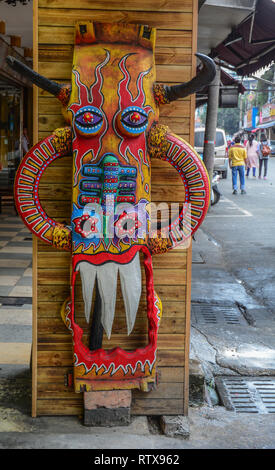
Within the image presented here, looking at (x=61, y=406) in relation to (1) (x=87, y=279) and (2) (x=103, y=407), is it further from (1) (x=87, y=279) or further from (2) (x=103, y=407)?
(1) (x=87, y=279)

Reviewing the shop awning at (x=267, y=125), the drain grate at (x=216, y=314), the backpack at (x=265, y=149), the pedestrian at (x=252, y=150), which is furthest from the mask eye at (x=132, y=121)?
the shop awning at (x=267, y=125)

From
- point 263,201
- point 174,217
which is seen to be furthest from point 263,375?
point 263,201

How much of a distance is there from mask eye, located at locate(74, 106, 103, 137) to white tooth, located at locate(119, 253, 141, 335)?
759 mm

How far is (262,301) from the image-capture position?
6039 mm

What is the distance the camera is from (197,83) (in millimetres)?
2814

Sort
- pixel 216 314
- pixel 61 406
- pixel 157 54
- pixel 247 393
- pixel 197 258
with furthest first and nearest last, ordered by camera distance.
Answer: pixel 197 258 → pixel 216 314 → pixel 247 393 → pixel 61 406 → pixel 157 54

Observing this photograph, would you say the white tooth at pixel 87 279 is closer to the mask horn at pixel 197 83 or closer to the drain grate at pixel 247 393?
the mask horn at pixel 197 83

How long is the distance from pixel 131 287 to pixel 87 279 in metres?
0.26

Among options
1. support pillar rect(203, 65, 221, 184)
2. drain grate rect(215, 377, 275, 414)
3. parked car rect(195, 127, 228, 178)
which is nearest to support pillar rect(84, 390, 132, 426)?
drain grate rect(215, 377, 275, 414)

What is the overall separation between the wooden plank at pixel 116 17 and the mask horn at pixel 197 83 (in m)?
0.43

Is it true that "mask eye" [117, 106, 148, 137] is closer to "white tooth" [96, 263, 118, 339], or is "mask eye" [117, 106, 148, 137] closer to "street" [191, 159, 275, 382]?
"white tooth" [96, 263, 118, 339]

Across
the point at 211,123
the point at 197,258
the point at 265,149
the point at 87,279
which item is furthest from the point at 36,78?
the point at 265,149

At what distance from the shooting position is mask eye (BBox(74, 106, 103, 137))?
9.62 ft

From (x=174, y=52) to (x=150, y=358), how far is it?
6.02 ft
